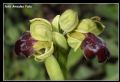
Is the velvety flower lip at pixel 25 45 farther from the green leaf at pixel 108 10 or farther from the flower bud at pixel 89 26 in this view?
the green leaf at pixel 108 10

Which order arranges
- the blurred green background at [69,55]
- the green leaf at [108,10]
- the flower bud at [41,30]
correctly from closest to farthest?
the flower bud at [41,30] < the blurred green background at [69,55] < the green leaf at [108,10]

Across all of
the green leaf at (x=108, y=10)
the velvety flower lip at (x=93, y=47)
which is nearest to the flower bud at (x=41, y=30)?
the velvety flower lip at (x=93, y=47)

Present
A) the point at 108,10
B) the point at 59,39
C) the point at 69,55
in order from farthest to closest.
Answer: the point at 108,10 < the point at 69,55 < the point at 59,39

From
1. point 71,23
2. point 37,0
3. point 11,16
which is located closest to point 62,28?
point 71,23

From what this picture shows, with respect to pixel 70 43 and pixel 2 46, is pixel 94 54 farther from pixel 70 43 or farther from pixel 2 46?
pixel 2 46

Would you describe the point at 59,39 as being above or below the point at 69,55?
above

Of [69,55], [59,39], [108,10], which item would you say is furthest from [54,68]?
[108,10]

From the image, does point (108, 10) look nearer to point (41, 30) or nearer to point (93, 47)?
point (93, 47)
